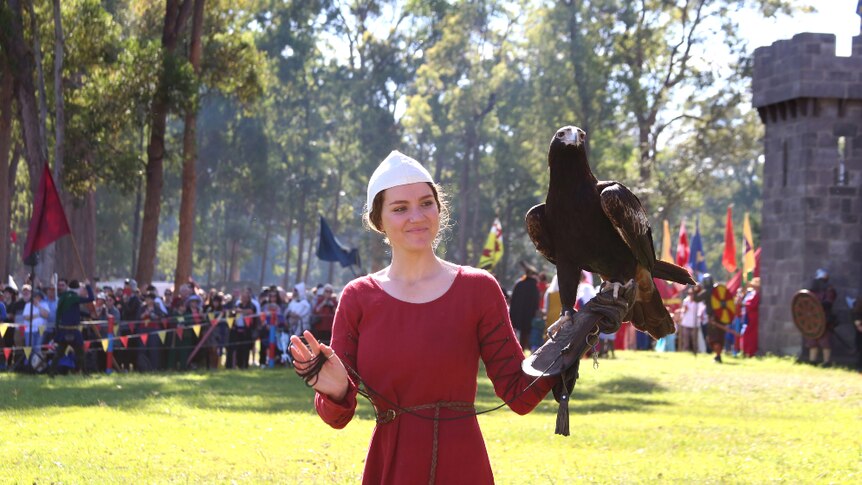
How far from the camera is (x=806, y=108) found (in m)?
27.6

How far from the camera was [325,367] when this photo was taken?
4027 millimetres

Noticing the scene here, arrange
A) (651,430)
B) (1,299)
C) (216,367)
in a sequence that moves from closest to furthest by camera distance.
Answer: (651,430), (1,299), (216,367)

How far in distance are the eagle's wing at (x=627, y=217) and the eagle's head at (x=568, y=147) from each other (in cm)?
17

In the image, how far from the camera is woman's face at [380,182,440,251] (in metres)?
4.24

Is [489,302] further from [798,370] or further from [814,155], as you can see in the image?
[814,155]

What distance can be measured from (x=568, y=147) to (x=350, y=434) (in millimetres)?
8585

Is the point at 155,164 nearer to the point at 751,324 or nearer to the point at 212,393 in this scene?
the point at 212,393

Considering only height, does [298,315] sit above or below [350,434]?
above

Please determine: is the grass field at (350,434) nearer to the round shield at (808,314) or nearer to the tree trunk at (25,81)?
the round shield at (808,314)

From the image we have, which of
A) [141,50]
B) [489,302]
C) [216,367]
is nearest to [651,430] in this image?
[489,302]

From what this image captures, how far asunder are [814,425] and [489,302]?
10961mm

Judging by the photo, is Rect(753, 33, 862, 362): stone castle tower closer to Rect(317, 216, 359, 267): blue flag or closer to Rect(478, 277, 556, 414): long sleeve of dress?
Rect(317, 216, 359, 267): blue flag

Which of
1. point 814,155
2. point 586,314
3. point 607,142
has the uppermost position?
point 607,142

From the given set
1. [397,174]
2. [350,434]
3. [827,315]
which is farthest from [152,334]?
[397,174]
